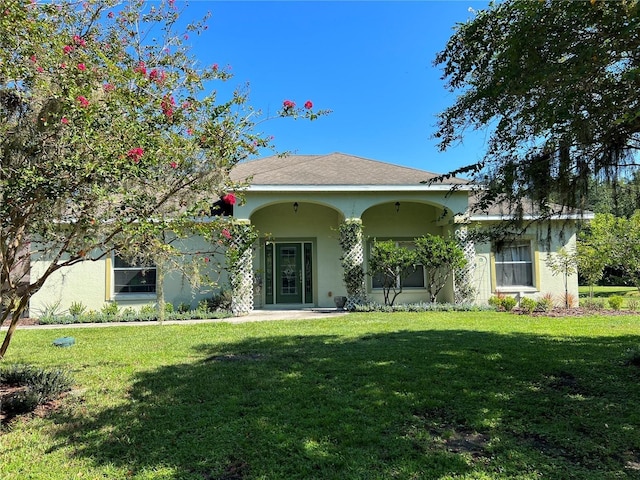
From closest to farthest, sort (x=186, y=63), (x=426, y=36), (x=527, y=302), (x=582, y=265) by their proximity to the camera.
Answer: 1. (x=186, y=63)
2. (x=426, y=36)
3. (x=582, y=265)
4. (x=527, y=302)

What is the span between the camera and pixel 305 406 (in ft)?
14.1

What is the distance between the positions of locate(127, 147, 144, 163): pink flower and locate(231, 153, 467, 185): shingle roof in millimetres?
8066

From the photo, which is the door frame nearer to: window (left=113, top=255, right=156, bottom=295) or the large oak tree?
window (left=113, top=255, right=156, bottom=295)

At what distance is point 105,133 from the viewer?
3545mm

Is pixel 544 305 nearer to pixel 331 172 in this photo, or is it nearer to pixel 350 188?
pixel 350 188

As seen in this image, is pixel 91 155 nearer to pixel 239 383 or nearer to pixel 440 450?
pixel 239 383

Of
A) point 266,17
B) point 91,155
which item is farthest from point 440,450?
point 266,17

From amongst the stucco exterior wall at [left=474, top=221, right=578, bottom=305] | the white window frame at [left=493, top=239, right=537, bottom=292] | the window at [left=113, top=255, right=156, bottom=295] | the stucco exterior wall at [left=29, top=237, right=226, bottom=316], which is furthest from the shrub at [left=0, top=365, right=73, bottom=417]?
the white window frame at [left=493, top=239, right=537, bottom=292]

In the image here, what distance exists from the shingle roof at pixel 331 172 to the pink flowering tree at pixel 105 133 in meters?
7.09

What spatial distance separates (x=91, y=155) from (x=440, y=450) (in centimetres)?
372

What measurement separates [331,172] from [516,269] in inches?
280

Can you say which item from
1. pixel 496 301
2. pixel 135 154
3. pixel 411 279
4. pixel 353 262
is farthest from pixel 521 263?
pixel 135 154

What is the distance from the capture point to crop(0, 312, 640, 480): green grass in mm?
3119

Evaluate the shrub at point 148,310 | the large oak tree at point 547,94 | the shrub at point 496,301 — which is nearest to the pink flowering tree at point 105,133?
the large oak tree at point 547,94
